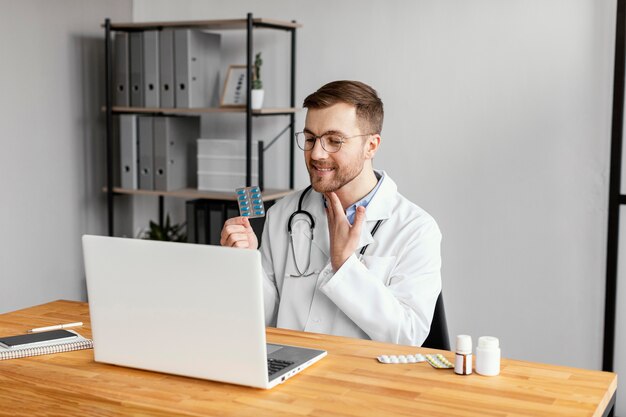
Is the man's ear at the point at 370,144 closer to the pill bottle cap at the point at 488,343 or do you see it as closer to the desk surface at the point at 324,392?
the desk surface at the point at 324,392

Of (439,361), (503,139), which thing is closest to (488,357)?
(439,361)

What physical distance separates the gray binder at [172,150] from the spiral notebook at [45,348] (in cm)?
222

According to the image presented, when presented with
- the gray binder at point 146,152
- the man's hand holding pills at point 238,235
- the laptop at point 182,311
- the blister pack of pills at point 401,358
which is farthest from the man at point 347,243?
the gray binder at point 146,152

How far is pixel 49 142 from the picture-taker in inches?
164

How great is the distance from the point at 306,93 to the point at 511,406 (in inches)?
111

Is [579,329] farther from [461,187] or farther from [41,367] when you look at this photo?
[41,367]

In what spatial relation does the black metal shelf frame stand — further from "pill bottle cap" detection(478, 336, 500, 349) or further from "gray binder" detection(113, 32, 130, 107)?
"gray binder" detection(113, 32, 130, 107)

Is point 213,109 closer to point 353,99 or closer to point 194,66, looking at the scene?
point 194,66

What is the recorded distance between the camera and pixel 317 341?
208 cm

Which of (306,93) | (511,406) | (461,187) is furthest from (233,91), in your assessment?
(511,406)

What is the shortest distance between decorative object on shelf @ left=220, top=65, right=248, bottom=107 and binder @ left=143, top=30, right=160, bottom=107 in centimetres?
33

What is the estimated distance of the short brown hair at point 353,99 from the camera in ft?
8.19

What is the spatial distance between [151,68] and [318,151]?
1925 millimetres

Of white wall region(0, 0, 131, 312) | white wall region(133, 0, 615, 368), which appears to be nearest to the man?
white wall region(133, 0, 615, 368)
